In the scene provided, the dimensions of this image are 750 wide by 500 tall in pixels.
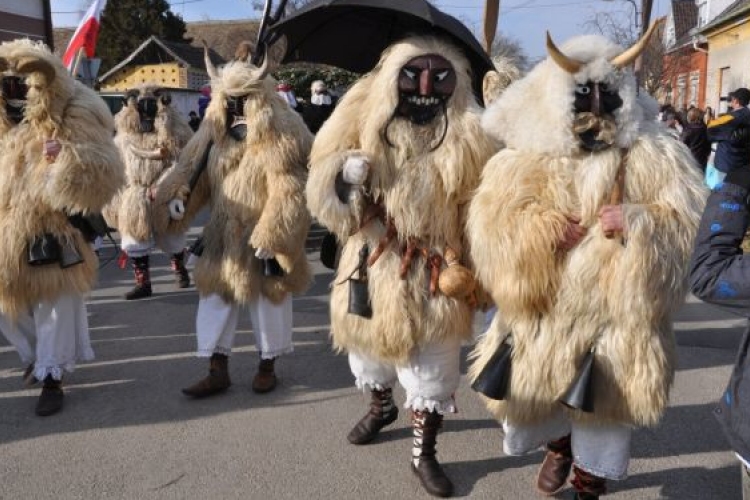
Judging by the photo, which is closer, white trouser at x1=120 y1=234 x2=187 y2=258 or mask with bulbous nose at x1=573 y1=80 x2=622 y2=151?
mask with bulbous nose at x1=573 y1=80 x2=622 y2=151

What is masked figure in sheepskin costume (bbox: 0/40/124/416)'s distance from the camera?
3.77m

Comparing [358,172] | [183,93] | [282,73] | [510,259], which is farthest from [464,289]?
[183,93]

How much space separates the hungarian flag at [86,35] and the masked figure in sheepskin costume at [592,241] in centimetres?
362

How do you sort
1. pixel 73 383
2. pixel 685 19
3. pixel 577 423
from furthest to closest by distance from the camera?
pixel 685 19, pixel 73 383, pixel 577 423

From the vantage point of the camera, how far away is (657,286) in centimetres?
242

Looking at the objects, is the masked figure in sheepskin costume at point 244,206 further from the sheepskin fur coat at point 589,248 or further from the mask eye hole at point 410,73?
the sheepskin fur coat at point 589,248

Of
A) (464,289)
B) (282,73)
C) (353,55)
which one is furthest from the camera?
(282,73)

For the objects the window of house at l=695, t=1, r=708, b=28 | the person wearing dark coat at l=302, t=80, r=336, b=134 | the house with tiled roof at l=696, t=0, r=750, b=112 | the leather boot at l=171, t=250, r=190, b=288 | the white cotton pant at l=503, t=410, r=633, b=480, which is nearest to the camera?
the white cotton pant at l=503, t=410, r=633, b=480

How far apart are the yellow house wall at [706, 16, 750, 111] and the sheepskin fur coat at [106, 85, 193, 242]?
1637cm

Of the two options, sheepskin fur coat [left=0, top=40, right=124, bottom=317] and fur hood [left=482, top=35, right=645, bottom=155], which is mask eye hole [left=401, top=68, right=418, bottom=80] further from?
sheepskin fur coat [left=0, top=40, right=124, bottom=317]

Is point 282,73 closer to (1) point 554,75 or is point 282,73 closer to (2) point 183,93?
(2) point 183,93

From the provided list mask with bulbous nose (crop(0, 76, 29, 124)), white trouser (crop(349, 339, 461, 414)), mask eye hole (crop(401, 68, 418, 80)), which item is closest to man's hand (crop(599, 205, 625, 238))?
white trouser (crop(349, 339, 461, 414))

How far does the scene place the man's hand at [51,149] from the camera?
12.3ft

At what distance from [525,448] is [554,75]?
1574 mm
